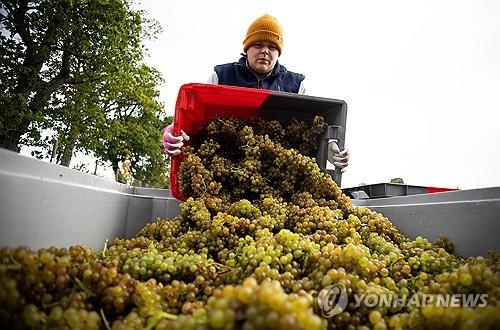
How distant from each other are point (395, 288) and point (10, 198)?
1.25m

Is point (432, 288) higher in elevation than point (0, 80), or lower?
lower

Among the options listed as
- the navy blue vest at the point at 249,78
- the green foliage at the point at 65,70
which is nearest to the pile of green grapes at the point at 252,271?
the navy blue vest at the point at 249,78

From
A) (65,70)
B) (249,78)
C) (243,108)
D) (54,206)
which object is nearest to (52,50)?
(65,70)

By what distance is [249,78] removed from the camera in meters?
3.79

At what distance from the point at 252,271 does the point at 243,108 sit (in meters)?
1.61

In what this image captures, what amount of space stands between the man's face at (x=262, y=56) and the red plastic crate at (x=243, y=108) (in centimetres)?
106

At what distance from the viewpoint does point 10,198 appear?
115 cm

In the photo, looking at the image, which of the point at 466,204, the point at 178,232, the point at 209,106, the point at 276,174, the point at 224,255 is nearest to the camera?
the point at 224,255

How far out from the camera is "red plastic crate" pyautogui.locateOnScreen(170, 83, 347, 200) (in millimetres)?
2486

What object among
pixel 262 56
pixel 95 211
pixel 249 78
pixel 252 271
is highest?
pixel 262 56

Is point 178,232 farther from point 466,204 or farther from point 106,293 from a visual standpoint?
point 466,204

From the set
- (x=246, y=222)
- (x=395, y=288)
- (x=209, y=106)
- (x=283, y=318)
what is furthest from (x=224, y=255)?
(x=209, y=106)

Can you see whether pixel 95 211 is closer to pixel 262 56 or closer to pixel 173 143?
pixel 173 143

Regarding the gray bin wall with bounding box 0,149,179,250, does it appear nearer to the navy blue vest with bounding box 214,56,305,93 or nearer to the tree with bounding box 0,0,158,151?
the navy blue vest with bounding box 214,56,305,93
